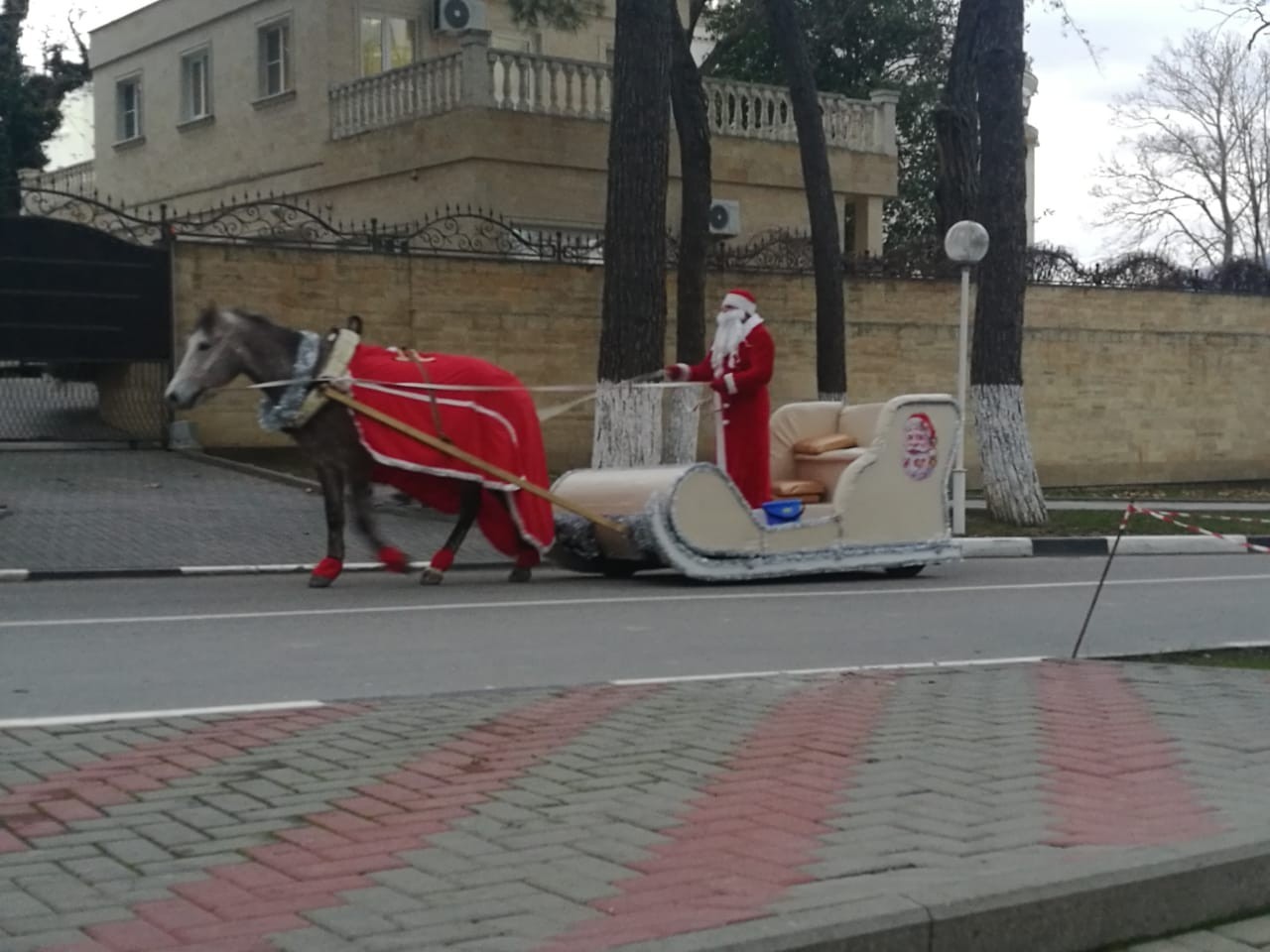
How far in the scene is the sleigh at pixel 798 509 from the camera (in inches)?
543

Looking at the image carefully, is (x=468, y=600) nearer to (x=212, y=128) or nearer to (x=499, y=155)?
(x=499, y=155)

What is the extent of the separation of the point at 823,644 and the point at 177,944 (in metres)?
6.89

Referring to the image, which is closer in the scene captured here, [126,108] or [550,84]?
[550,84]

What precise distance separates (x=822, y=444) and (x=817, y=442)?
8cm

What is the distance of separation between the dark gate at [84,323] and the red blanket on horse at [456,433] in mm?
8049

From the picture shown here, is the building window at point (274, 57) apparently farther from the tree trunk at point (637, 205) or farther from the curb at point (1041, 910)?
the curb at point (1041, 910)

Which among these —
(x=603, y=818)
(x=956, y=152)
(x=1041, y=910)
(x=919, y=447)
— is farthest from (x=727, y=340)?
(x=956, y=152)

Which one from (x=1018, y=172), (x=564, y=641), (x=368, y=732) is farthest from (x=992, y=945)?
(x=1018, y=172)

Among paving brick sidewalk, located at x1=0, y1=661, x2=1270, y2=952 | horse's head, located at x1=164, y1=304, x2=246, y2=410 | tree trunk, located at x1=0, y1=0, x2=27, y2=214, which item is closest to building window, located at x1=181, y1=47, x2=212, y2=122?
tree trunk, located at x1=0, y1=0, x2=27, y2=214

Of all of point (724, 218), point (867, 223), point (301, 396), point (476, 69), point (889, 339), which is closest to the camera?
point (301, 396)

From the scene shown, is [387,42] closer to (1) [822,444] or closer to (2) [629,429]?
(2) [629,429]

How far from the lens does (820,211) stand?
24141mm

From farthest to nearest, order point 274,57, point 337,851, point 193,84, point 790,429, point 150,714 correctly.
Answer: point 193,84 → point 274,57 → point 790,429 → point 150,714 → point 337,851

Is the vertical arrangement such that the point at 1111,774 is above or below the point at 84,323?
below
